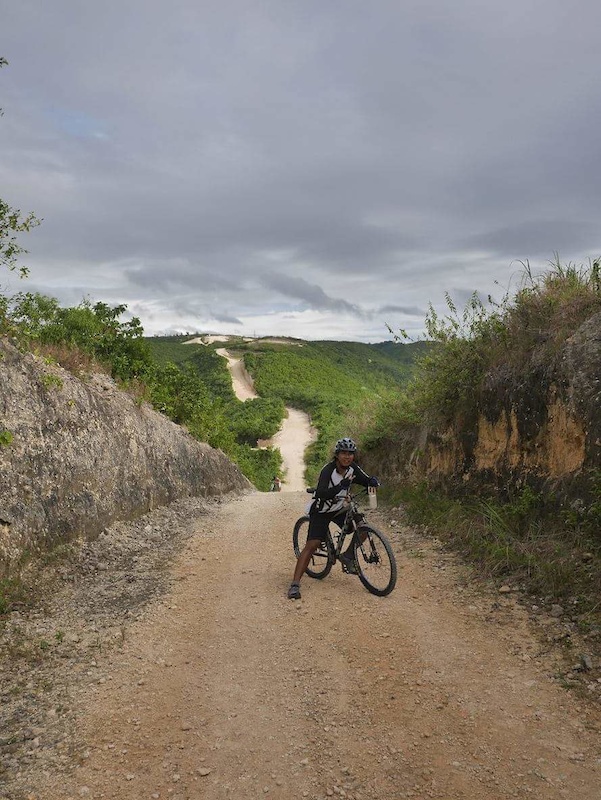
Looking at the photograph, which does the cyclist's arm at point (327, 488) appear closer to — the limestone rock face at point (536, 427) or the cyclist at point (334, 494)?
the cyclist at point (334, 494)

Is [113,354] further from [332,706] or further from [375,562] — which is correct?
[332,706]

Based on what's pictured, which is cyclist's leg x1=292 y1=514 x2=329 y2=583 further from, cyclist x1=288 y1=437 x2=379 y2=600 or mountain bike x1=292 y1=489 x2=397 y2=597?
mountain bike x1=292 y1=489 x2=397 y2=597

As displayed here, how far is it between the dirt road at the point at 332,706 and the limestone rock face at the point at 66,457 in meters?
2.20

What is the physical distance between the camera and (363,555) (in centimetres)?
665

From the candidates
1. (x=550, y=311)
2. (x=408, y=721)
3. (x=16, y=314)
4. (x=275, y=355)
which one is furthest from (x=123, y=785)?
(x=275, y=355)

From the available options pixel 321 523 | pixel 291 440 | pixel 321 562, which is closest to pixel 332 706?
pixel 321 523

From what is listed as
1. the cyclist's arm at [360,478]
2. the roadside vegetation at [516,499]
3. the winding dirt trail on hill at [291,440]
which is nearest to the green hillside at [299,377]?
the winding dirt trail on hill at [291,440]

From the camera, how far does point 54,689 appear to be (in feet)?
14.5

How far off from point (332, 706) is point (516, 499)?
14.7ft

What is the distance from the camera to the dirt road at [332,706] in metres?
3.30

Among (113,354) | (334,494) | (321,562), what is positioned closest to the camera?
(334,494)

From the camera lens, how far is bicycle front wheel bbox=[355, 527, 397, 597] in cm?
629

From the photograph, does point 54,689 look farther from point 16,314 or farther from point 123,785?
point 16,314

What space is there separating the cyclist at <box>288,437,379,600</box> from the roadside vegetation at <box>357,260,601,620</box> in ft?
6.37
